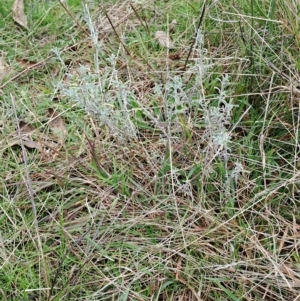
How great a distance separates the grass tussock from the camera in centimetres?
146

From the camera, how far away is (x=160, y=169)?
5.44ft

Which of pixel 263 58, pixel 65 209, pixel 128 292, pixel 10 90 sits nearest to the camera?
pixel 128 292

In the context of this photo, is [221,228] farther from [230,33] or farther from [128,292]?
[230,33]

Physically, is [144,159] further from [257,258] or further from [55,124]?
[257,258]

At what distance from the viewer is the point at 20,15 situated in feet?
7.43

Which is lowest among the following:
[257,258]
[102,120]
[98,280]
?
[257,258]

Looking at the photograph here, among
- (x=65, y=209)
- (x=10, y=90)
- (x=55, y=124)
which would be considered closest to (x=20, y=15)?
(x=10, y=90)

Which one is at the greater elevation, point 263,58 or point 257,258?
point 263,58

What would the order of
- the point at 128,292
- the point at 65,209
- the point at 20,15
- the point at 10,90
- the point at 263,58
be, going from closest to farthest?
the point at 128,292
the point at 65,209
the point at 263,58
the point at 10,90
the point at 20,15

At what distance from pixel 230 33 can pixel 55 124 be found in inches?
28.5

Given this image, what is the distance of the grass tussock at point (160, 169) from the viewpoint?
1461mm

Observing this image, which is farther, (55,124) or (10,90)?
(10,90)

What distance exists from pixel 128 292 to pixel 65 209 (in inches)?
13.5

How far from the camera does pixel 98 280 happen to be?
1.46m
